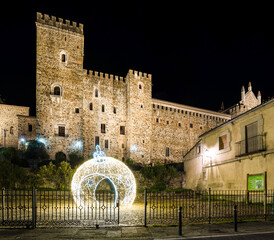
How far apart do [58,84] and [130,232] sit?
2979cm

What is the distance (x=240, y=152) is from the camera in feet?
53.6

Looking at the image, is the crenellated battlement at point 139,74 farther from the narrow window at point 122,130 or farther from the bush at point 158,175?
the bush at point 158,175

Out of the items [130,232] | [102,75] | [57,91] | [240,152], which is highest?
[102,75]

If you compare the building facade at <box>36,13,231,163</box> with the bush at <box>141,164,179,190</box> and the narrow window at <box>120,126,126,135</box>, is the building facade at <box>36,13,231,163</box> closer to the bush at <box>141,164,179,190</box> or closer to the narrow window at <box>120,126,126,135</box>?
the narrow window at <box>120,126,126,135</box>

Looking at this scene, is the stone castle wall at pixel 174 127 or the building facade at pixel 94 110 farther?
the stone castle wall at pixel 174 127

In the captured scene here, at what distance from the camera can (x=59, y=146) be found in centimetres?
3278

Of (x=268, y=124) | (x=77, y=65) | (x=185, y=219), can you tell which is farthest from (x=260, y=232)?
(x=77, y=65)

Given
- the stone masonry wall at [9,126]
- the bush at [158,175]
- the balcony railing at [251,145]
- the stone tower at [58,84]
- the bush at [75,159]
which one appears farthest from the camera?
the stone masonry wall at [9,126]

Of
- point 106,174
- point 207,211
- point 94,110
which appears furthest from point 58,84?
point 207,211

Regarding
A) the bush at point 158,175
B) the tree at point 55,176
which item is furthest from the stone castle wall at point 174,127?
the tree at point 55,176

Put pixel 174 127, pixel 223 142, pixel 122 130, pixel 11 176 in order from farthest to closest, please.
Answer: pixel 174 127 → pixel 122 130 → pixel 223 142 → pixel 11 176

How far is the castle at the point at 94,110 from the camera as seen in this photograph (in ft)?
109

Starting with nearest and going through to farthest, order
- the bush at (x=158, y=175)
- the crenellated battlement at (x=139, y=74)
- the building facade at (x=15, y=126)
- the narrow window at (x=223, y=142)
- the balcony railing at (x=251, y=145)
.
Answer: the balcony railing at (x=251, y=145) < the narrow window at (x=223, y=142) < the bush at (x=158, y=175) < the building facade at (x=15, y=126) < the crenellated battlement at (x=139, y=74)

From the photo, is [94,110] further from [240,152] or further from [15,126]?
[240,152]
